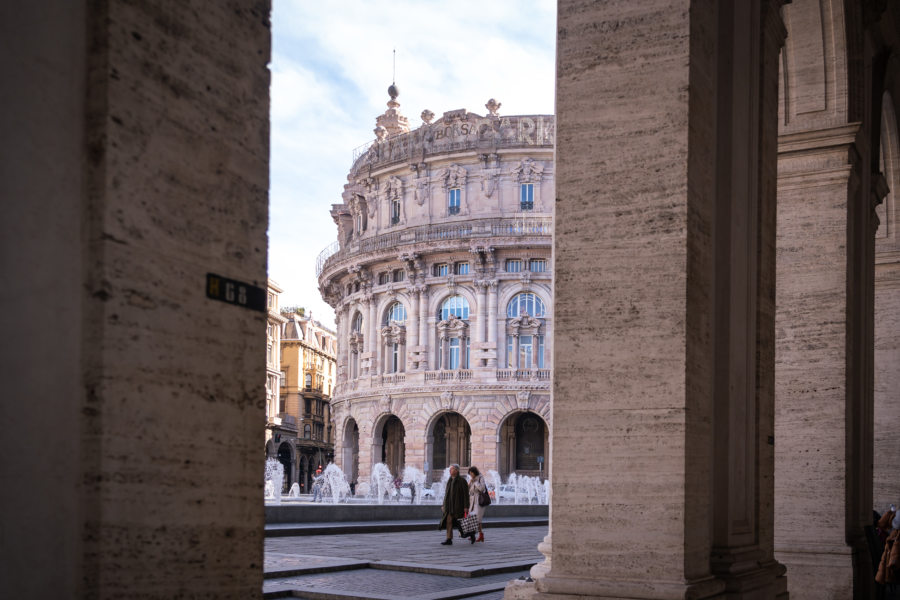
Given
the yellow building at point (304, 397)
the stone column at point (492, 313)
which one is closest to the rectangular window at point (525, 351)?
the stone column at point (492, 313)

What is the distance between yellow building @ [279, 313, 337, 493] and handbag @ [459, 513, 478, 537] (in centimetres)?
6955

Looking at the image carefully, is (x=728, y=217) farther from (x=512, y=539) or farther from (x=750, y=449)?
(x=512, y=539)

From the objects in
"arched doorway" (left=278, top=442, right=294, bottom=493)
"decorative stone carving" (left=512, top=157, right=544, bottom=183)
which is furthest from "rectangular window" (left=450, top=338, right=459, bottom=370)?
"arched doorway" (left=278, top=442, right=294, bottom=493)

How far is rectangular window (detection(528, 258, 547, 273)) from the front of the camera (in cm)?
5572

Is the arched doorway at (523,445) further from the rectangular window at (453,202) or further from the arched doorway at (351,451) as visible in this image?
the rectangular window at (453,202)

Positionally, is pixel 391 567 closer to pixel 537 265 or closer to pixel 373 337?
pixel 537 265

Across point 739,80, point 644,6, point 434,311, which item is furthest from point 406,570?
point 434,311

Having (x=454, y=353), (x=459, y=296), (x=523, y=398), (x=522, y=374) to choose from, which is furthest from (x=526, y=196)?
(x=523, y=398)

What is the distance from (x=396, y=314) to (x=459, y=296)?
4.27m

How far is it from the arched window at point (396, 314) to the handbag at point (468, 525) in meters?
41.5

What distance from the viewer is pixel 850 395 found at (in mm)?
11023

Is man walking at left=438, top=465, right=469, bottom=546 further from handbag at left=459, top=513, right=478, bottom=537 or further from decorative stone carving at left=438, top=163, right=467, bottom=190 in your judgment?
decorative stone carving at left=438, top=163, right=467, bottom=190

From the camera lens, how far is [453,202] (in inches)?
2255

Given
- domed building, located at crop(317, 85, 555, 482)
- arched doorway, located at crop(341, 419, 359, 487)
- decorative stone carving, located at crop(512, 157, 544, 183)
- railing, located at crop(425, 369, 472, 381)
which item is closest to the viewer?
domed building, located at crop(317, 85, 555, 482)
